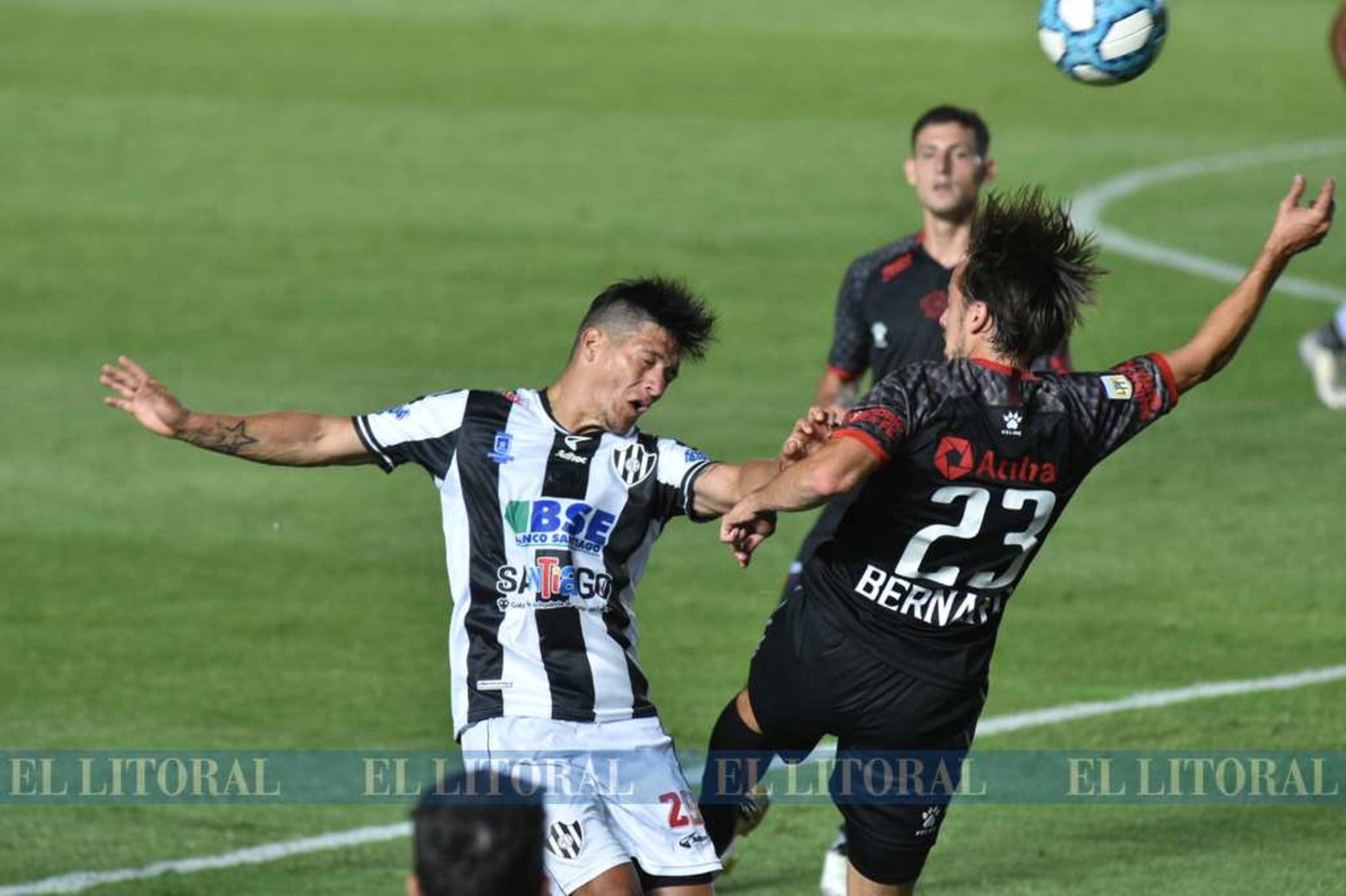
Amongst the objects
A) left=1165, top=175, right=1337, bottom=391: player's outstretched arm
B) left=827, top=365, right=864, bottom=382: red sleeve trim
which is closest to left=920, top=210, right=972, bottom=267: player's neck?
left=827, top=365, right=864, bottom=382: red sleeve trim

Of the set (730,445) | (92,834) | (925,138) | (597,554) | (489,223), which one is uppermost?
(489,223)

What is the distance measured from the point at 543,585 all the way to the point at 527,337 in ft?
36.3

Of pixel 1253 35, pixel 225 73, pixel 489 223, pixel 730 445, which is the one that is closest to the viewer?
pixel 730 445

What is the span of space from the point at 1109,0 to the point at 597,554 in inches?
164

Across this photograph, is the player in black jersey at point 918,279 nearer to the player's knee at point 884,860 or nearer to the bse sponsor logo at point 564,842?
the player's knee at point 884,860

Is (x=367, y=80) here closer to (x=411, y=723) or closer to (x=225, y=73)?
(x=225, y=73)

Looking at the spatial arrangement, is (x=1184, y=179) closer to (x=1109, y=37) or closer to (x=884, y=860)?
(x=1109, y=37)

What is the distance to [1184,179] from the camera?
2408 cm

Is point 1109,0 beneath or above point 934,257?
above

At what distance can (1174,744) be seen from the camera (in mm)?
9516

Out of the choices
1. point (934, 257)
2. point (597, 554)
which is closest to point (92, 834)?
point (597, 554)

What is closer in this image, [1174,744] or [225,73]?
Answer: [1174,744]

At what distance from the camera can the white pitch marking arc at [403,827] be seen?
8.02m

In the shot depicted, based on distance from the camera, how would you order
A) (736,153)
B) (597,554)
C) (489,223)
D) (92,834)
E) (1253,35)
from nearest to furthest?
(597,554) → (92,834) → (489,223) → (736,153) → (1253,35)
